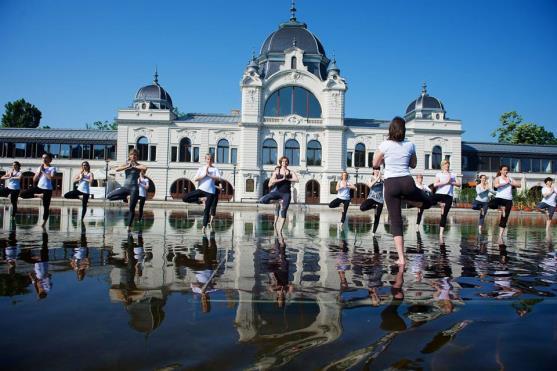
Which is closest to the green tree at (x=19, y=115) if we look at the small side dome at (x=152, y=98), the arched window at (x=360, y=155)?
the small side dome at (x=152, y=98)

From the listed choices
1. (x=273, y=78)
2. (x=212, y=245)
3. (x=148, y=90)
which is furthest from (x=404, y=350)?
(x=148, y=90)

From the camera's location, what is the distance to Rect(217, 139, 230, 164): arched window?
5134 cm

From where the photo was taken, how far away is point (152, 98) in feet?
173

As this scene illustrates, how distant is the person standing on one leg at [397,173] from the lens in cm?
554

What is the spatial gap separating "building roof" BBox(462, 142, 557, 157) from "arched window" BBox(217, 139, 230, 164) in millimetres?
31714

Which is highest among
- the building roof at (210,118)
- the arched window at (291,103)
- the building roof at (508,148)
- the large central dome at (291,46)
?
the large central dome at (291,46)

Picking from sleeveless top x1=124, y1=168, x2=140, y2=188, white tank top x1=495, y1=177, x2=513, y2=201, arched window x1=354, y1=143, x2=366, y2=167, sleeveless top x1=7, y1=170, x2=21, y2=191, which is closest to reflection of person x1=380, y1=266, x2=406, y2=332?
sleeveless top x1=124, y1=168, x2=140, y2=188

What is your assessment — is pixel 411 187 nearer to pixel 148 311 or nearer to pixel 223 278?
pixel 223 278

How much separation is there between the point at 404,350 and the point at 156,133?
5135 cm

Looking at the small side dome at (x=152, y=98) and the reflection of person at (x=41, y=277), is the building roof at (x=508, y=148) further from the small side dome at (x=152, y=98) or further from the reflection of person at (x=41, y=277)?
the reflection of person at (x=41, y=277)

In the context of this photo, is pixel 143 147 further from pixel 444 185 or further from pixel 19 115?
pixel 444 185

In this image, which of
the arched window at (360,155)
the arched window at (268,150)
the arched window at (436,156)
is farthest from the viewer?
the arched window at (436,156)

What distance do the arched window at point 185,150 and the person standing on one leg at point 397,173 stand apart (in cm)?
4727

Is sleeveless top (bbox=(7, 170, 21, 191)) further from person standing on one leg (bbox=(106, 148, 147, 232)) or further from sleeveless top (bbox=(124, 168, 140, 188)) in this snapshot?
sleeveless top (bbox=(124, 168, 140, 188))
